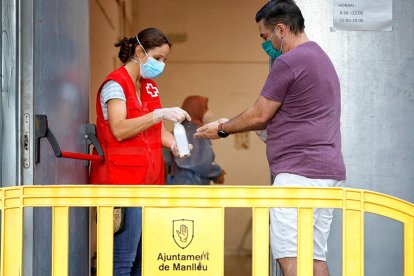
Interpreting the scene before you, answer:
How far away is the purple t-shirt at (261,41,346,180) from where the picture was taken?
2.91 metres

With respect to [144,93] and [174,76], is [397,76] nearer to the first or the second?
[144,93]

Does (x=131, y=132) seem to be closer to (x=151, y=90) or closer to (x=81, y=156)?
(x=81, y=156)

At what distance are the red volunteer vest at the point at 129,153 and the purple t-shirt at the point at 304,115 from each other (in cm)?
69

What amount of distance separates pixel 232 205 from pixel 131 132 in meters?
1.12

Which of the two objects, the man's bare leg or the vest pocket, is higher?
the vest pocket

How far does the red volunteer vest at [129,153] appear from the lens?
3.36 meters

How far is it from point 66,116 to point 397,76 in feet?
5.20

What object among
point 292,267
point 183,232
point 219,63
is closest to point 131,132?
point 292,267

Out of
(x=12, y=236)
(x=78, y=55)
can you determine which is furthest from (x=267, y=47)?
(x=12, y=236)

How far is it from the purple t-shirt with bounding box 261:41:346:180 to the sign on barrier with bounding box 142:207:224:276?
2.38 ft

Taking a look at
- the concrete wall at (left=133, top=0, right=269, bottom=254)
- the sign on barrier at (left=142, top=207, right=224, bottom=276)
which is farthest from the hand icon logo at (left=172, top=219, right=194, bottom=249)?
the concrete wall at (left=133, top=0, right=269, bottom=254)

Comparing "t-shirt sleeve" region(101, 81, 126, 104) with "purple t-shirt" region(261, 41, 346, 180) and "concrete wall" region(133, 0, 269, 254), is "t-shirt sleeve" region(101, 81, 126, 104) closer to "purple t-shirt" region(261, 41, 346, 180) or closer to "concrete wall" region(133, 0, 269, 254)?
"purple t-shirt" region(261, 41, 346, 180)

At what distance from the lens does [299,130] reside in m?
2.92

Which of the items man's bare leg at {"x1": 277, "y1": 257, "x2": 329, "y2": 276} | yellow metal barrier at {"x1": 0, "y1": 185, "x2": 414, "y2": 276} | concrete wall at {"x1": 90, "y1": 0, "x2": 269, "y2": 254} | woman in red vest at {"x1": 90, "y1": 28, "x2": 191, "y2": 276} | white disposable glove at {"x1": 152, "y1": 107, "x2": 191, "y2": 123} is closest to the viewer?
yellow metal barrier at {"x1": 0, "y1": 185, "x2": 414, "y2": 276}
